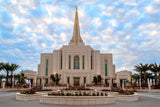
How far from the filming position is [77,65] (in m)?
59.6

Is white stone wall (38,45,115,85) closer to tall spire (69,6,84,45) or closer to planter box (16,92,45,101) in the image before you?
tall spire (69,6,84,45)

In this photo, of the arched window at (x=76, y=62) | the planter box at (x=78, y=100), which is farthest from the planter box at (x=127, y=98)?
the arched window at (x=76, y=62)

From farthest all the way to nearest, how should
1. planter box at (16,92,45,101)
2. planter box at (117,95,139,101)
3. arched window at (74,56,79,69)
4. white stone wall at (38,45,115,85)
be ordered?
arched window at (74,56,79,69), white stone wall at (38,45,115,85), planter box at (117,95,139,101), planter box at (16,92,45,101)

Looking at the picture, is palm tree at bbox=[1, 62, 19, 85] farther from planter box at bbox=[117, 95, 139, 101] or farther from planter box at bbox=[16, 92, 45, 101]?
planter box at bbox=[117, 95, 139, 101]

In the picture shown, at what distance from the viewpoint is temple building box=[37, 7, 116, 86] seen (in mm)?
54434

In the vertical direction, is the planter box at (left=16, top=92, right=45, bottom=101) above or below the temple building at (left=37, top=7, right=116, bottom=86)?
below

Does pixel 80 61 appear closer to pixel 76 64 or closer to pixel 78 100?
pixel 76 64

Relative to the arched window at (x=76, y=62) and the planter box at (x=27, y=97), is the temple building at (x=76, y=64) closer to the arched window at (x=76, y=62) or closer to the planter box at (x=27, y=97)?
the arched window at (x=76, y=62)

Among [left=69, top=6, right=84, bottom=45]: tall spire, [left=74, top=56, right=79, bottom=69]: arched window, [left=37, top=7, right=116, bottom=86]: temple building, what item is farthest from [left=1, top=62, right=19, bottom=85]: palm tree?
[left=69, top=6, right=84, bottom=45]: tall spire

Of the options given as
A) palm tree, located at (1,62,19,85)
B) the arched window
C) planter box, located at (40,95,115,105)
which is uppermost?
the arched window

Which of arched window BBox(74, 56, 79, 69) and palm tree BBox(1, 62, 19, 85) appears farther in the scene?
arched window BBox(74, 56, 79, 69)

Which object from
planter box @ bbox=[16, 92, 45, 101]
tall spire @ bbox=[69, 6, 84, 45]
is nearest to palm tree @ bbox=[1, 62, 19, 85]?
planter box @ bbox=[16, 92, 45, 101]

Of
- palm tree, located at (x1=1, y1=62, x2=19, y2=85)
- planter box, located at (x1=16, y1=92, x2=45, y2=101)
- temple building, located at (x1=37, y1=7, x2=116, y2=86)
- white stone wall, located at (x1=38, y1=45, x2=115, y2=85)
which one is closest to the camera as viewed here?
planter box, located at (x1=16, y1=92, x2=45, y2=101)

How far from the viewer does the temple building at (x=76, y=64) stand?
2143 inches
